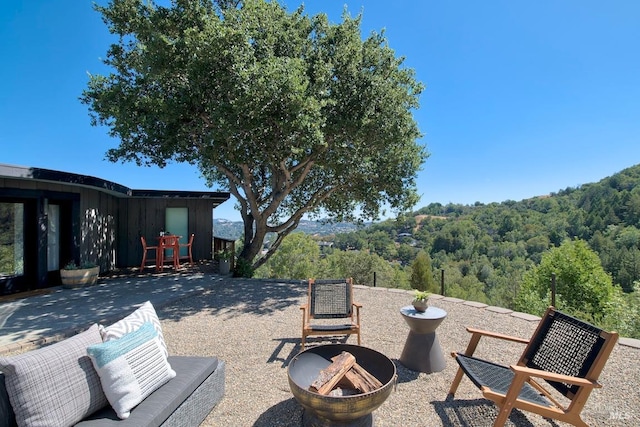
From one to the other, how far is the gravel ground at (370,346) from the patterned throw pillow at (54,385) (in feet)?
3.21

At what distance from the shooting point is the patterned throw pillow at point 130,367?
1764 millimetres

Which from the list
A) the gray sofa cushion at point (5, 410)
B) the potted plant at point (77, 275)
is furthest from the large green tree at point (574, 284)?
the gray sofa cushion at point (5, 410)

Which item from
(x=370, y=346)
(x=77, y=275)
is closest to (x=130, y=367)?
(x=370, y=346)

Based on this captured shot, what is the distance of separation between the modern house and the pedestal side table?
655 cm

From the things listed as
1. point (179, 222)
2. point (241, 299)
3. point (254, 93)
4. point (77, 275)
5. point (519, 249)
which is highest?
point (254, 93)

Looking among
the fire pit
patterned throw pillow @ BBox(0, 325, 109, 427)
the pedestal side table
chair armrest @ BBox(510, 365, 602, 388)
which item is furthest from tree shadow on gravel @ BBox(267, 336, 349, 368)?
chair armrest @ BBox(510, 365, 602, 388)

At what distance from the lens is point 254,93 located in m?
5.69

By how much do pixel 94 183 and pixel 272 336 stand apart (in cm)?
548

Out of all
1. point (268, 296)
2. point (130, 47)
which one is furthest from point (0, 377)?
point (130, 47)

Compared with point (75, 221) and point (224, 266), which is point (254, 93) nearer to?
point (224, 266)

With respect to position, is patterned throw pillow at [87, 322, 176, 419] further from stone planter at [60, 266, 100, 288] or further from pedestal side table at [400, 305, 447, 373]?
stone planter at [60, 266, 100, 288]

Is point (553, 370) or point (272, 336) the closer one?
point (553, 370)

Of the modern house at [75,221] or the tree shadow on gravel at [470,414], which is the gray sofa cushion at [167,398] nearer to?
the tree shadow on gravel at [470,414]

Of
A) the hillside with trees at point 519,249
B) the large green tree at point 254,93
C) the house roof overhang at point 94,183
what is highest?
the large green tree at point 254,93
